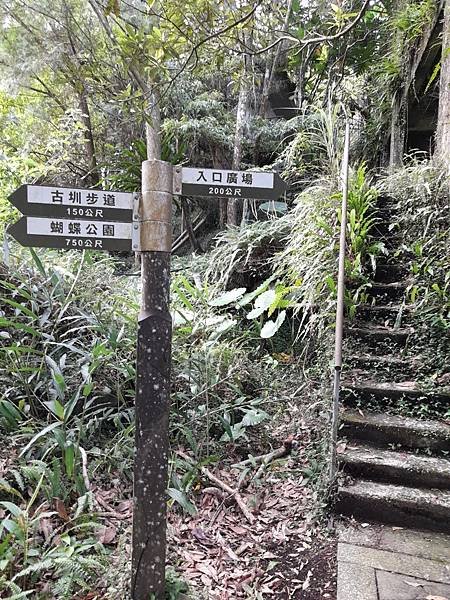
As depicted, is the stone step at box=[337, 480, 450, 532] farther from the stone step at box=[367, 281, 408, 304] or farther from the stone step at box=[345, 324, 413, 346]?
the stone step at box=[367, 281, 408, 304]

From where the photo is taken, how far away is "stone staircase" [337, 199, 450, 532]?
2.07 metres

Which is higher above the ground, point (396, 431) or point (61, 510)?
point (396, 431)

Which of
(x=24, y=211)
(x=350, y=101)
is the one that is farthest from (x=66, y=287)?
(x=350, y=101)

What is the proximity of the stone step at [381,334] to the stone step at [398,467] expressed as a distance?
34.0 inches

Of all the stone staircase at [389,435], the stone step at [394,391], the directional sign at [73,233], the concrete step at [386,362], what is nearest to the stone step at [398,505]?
the stone staircase at [389,435]

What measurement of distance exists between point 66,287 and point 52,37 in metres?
5.02

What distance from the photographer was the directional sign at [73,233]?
149 centimetres

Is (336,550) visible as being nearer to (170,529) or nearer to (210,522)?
(210,522)

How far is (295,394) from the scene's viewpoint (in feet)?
10.9

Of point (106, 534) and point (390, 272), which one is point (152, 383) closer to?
point (106, 534)

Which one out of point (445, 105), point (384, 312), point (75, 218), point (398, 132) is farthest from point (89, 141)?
point (75, 218)

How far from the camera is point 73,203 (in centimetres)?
152

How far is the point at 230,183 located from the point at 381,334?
1.85 m

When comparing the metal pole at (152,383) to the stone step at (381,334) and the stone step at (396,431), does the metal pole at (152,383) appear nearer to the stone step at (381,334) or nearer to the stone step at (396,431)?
the stone step at (396,431)
